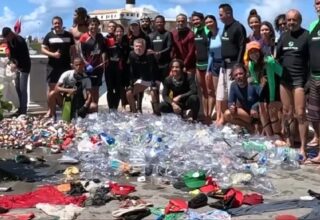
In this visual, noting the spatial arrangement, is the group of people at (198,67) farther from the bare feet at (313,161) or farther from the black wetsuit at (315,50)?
the bare feet at (313,161)

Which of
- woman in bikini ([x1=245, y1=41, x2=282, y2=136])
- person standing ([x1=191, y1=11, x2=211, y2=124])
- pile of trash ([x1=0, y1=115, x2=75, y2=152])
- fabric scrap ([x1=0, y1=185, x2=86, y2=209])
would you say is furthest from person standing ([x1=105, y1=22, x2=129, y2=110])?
fabric scrap ([x1=0, y1=185, x2=86, y2=209])

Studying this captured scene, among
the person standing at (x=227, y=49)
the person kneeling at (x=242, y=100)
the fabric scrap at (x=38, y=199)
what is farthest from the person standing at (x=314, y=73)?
the fabric scrap at (x=38, y=199)

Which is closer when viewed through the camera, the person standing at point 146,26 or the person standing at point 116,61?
the person standing at point 116,61

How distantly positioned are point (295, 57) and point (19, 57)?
21.4 ft

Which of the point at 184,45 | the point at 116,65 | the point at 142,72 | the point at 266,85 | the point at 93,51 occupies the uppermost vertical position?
the point at 184,45

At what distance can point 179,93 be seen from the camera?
11.0 metres

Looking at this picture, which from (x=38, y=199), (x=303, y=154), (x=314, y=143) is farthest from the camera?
(x=314, y=143)

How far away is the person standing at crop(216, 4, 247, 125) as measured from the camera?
34.2 ft

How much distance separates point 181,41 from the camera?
1166cm

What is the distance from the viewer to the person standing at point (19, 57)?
1273cm

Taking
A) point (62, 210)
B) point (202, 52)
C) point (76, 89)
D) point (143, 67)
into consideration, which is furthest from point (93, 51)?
point (62, 210)

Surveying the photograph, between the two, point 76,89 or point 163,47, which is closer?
point 76,89

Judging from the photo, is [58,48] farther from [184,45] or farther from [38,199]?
[38,199]

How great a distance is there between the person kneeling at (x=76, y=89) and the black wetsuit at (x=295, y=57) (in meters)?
4.23
